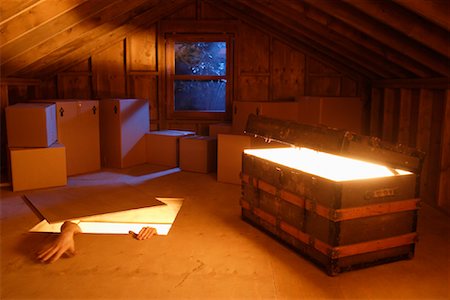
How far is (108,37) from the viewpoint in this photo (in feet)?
19.4

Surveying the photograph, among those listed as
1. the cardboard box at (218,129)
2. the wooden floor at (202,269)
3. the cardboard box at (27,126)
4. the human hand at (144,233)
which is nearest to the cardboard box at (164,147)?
the cardboard box at (218,129)

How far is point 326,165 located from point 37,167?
3.08 meters

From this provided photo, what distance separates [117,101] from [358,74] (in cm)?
322

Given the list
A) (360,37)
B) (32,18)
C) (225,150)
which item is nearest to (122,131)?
(225,150)

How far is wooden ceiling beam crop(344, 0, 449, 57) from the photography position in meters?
3.24

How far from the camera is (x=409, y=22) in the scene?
10.7 ft

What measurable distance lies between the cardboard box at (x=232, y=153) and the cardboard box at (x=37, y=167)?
174 cm

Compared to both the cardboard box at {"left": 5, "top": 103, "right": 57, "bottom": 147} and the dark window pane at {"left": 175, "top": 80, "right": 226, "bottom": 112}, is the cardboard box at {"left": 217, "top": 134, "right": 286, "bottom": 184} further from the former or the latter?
the cardboard box at {"left": 5, "top": 103, "right": 57, "bottom": 147}

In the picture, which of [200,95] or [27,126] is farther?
[200,95]

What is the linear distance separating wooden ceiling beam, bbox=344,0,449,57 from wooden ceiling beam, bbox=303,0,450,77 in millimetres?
399

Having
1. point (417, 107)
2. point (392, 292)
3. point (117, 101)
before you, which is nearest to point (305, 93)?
A: point (417, 107)

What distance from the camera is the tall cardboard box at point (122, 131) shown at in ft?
18.7

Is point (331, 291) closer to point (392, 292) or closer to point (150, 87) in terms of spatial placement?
point (392, 292)

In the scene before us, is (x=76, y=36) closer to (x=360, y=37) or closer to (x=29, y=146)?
(x=29, y=146)
